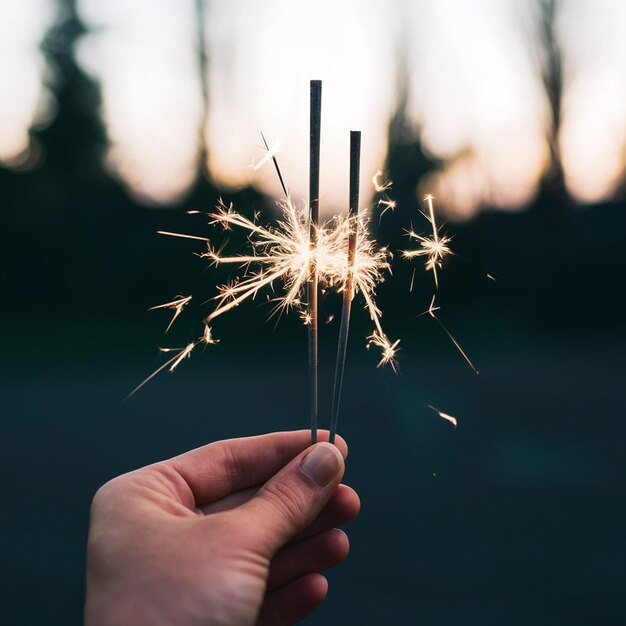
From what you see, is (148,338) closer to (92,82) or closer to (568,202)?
(92,82)

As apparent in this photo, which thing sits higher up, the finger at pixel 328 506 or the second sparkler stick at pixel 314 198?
the second sparkler stick at pixel 314 198

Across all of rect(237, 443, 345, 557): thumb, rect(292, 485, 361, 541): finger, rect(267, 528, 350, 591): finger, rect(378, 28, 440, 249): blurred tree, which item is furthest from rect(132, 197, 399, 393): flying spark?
rect(378, 28, 440, 249): blurred tree

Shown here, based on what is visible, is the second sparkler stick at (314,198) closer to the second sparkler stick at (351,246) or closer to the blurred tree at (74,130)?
the second sparkler stick at (351,246)

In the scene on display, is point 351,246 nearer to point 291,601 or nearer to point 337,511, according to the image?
point 337,511

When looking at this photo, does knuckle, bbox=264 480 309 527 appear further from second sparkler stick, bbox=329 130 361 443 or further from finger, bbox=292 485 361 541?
finger, bbox=292 485 361 541

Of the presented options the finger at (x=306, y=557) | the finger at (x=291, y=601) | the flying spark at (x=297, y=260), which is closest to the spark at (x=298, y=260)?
the flying spark at (x=297, y=260)

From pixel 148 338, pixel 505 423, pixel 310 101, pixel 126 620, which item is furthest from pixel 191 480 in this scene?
pixel 148 338

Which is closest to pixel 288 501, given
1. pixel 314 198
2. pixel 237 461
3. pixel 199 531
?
pixel 199 531
